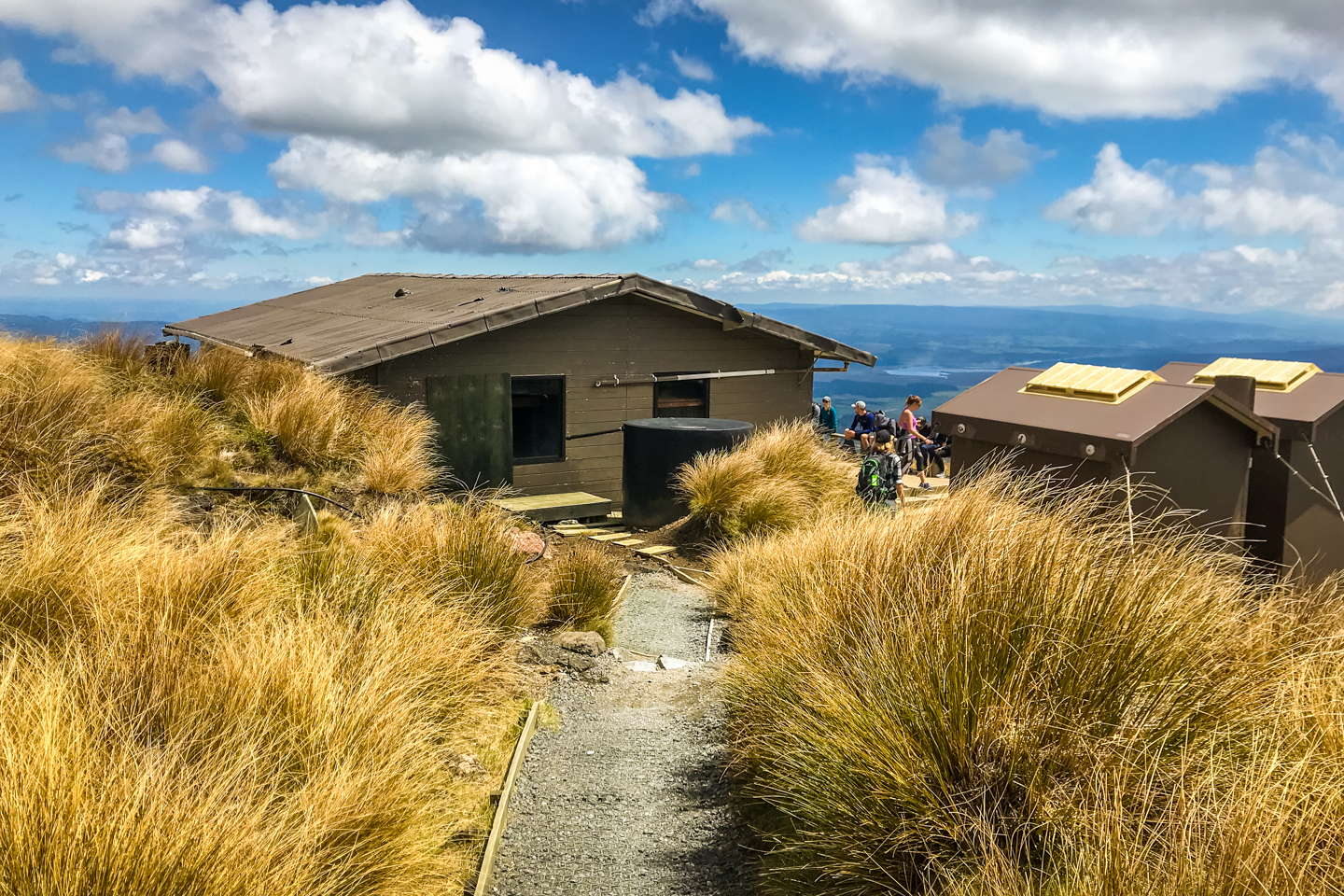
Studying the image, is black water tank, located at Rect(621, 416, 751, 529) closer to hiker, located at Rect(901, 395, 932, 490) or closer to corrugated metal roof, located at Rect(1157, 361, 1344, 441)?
hiker, located at Rect(901, 395, 932, 490)

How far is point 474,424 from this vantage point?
47.3 feet

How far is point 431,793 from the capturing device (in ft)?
14.3

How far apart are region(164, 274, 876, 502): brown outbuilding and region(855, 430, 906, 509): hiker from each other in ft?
16.1

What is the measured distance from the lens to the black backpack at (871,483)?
1119cm

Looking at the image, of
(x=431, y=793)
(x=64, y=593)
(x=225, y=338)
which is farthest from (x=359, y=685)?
(x=225, y=338)

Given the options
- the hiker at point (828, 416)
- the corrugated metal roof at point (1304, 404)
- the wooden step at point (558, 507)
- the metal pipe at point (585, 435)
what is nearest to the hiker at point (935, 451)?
the hiker at point (828, 416)

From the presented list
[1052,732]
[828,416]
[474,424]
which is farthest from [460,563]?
[828,416]

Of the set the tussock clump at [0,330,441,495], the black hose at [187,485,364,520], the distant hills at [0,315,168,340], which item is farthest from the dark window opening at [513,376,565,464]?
the black hose at [187,485,364,520]

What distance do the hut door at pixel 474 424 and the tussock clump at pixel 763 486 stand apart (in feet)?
11.8

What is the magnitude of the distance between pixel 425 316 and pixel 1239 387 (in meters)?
12.1

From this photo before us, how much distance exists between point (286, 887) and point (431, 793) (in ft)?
4.49

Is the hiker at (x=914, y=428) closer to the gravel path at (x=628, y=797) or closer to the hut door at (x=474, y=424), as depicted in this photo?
the hut door at (x=474, y=424)

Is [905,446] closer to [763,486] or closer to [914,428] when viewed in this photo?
[914,428]

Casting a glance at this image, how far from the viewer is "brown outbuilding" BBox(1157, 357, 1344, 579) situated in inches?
248
